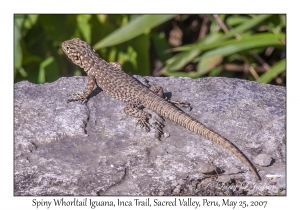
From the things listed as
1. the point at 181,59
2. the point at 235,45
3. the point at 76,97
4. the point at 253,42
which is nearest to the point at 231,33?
the point at 235,45

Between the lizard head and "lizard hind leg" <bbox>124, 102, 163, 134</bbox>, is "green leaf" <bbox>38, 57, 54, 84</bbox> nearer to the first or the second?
the lizard head

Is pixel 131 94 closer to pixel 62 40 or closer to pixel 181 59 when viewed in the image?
pixel 181 59

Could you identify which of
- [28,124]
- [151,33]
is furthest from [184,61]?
[28,124]

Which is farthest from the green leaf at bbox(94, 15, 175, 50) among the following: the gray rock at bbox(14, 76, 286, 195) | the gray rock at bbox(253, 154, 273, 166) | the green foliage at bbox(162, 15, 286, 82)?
the gray rock at bbox(253, 154, 273, 166)

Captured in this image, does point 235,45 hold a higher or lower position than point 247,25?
lower

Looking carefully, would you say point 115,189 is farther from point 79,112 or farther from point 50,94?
point 50,94
